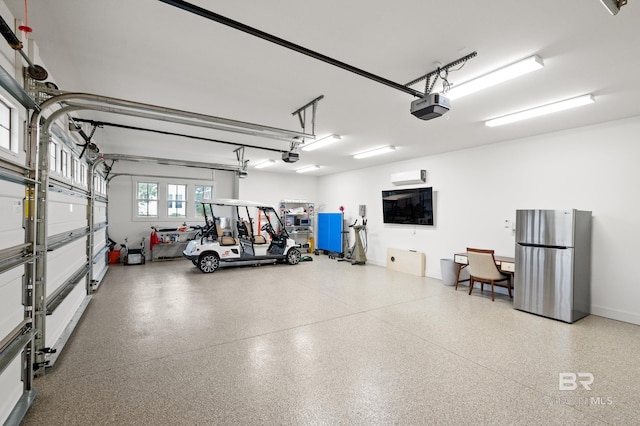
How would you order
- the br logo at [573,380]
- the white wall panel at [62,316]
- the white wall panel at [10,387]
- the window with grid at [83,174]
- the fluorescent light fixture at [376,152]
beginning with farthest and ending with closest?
the fluorescent light fixture at [376,152], the window with grid at [83,174], the white wall panel at [62,316], the br logo at [573,380], the white wall panel at [10,387]

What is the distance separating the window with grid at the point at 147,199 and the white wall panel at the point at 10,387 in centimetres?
718

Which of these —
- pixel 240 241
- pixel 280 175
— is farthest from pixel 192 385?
pixel 280 175

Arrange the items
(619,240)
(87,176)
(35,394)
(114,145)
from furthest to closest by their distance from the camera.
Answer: (114,145), (87,176), (619,240), (35,394)

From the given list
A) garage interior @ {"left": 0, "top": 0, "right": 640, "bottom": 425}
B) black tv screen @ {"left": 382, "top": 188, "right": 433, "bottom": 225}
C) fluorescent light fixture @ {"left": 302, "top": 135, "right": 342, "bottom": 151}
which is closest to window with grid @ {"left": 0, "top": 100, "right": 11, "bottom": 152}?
garage interior @ {"left": 0, "top": 0, "right": 640, "bottom": 425}

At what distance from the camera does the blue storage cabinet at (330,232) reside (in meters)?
9.34

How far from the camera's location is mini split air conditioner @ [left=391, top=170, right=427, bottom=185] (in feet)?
22.5

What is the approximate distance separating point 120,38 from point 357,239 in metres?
6.96

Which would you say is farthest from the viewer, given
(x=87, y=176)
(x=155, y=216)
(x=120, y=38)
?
(x=155, y=216)

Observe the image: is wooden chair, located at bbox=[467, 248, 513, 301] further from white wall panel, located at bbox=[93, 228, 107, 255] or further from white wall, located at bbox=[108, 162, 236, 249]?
white wall, located at bbox=[108, 162, 236, 249]

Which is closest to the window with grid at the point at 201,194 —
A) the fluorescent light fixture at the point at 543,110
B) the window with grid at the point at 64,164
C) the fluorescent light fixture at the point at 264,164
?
the fluorescent light fixture at the point at 264,164

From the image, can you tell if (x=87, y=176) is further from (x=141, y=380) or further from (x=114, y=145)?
(x=141, y=380)

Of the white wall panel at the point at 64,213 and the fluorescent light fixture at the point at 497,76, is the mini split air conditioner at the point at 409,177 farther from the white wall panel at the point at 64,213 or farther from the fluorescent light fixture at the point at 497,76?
the white wall panel at the point at 64,213

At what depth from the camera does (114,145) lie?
6.35m

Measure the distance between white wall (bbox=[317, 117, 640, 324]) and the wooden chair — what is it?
75 cm
